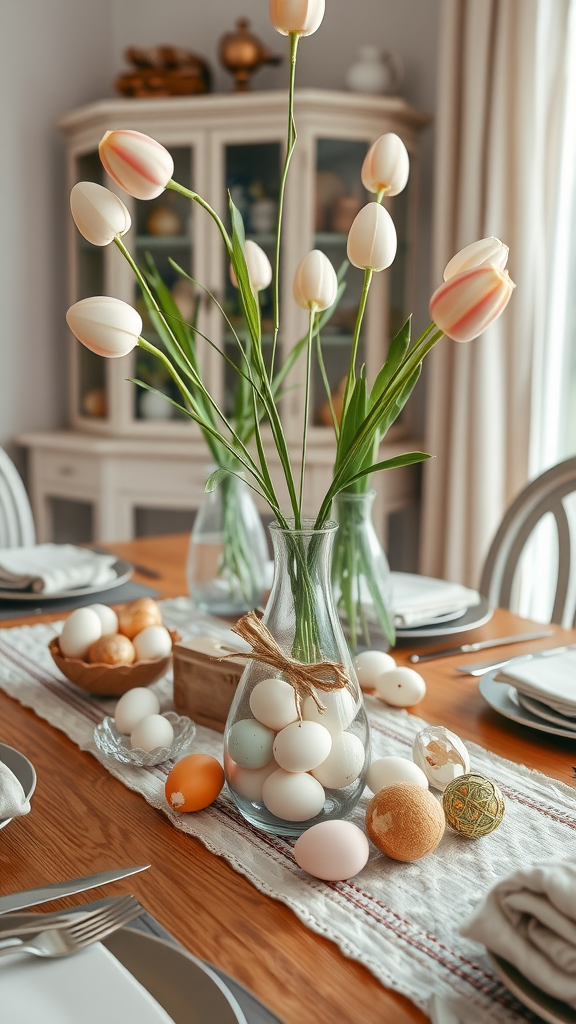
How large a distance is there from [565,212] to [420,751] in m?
2.08

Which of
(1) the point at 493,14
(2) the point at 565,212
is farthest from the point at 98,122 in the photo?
(2) the point at 565,212

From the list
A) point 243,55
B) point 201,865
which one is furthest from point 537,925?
point 243,55

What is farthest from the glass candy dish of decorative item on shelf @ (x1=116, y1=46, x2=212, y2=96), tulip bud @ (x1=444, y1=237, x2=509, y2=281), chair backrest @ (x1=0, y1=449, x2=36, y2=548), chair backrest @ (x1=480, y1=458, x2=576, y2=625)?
decorative item on shelf @ (x1=116, y1=46, x2=212, y2=96)

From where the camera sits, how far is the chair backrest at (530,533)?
1465 mm

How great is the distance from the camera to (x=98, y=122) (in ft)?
9.75

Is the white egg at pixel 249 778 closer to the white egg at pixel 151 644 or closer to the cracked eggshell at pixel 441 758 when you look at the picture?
the cracked eggshell at pixel 441 758

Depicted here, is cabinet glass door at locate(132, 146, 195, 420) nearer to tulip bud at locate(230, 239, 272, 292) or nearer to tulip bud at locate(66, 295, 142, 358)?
tulip bud at locate(230, 239, 272, 292)

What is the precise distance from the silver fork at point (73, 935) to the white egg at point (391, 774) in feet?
0.73

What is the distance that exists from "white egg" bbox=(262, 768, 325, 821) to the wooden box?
0.21 m

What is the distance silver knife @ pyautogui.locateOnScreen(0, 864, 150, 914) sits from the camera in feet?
1.92

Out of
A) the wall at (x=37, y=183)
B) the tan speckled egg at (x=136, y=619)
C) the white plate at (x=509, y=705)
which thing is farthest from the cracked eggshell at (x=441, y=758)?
the wall at (x=37, y=183)

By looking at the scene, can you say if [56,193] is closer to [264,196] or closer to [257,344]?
[264,196]

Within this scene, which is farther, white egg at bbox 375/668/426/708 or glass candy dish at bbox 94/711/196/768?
white egg at bbox 375/668/426/708

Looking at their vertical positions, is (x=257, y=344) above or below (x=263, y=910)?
above
